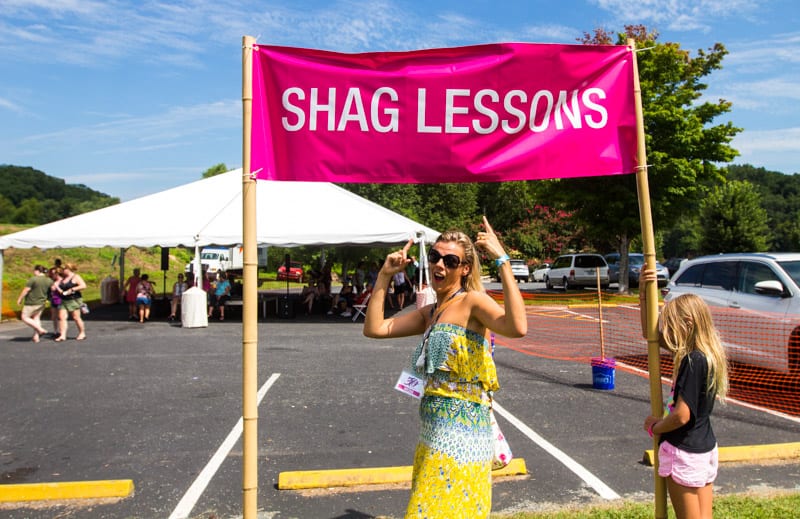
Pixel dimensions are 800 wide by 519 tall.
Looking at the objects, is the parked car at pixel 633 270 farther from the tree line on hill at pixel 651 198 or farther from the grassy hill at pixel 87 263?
the grassy hill at pixel 87 263

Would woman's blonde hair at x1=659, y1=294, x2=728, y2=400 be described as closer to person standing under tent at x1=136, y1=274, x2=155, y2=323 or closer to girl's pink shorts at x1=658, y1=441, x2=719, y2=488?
girl's pink shorts at x1=658, y1=441, x2=719, y2=488

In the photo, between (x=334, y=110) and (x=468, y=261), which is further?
(x=334, y=110)

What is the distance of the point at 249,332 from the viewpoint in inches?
133

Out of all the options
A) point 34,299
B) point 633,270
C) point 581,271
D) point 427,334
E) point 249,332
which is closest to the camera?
point 427,334

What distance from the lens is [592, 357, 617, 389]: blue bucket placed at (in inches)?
332

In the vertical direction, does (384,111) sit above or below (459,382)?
above

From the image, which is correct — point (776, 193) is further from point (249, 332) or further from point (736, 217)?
point (249, 332)

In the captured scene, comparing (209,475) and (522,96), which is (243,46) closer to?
(522,96)

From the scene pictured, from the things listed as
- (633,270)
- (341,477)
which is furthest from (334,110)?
(633,270)

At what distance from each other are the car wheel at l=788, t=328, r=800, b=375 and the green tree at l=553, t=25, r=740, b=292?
61.7ft

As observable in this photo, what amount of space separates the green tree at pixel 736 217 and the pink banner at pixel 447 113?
5336cm

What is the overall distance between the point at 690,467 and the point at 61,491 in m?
4.51

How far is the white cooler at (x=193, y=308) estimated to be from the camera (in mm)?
16553

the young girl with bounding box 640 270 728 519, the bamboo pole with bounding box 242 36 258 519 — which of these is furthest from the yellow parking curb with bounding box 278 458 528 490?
the young girl with bounding box 640 270 728 519
